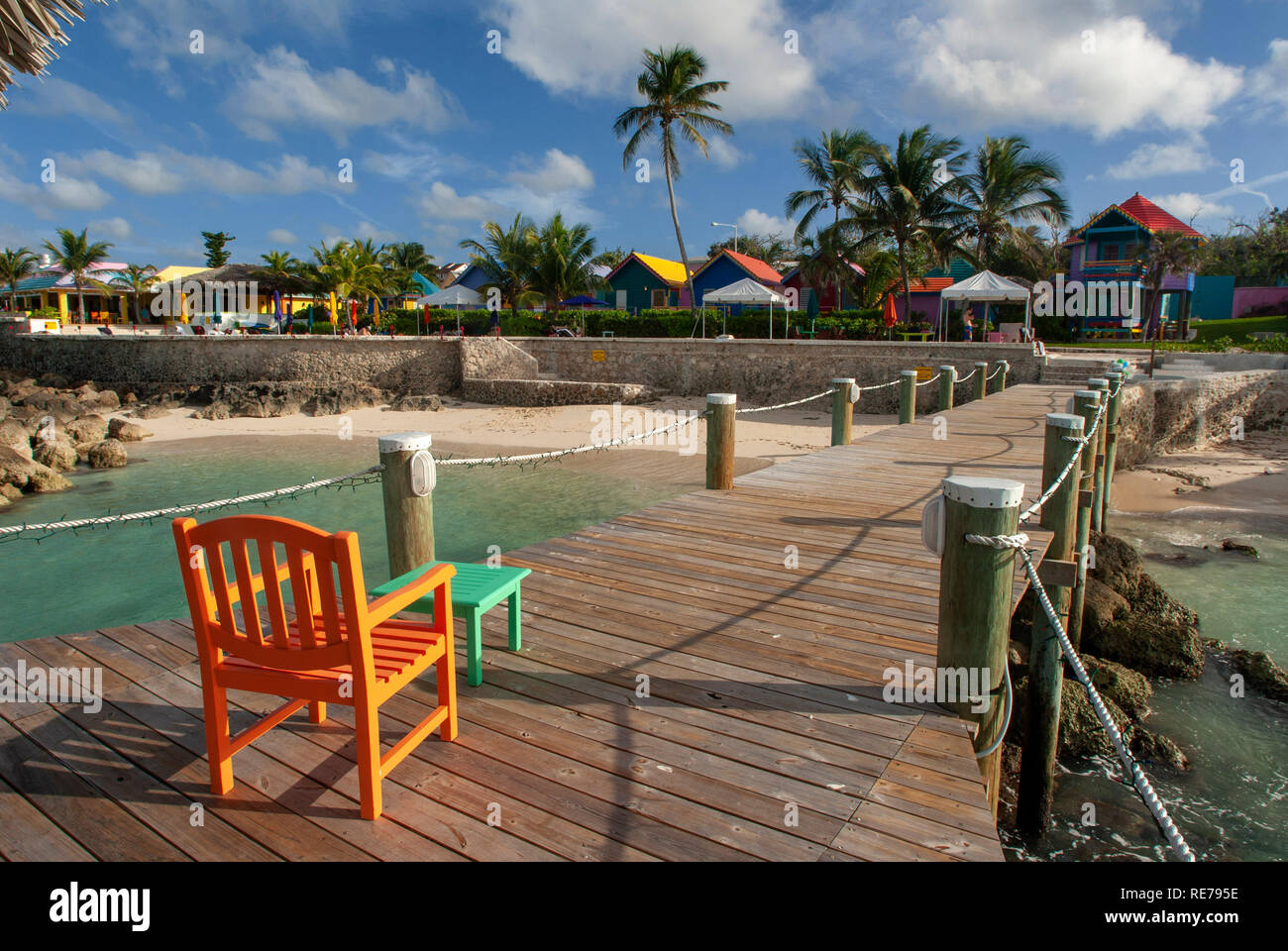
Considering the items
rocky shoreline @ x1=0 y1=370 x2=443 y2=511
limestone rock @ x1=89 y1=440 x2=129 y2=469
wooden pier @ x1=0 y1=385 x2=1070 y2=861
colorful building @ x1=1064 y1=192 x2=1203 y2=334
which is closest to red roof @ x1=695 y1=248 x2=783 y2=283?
colorful building @ x1=1064 y1=192 x2=1203 y2=334

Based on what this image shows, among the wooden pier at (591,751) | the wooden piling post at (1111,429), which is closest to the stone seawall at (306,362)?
the wooden piling post at (1111,429)

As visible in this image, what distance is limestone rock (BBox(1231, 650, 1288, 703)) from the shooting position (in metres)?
7.27

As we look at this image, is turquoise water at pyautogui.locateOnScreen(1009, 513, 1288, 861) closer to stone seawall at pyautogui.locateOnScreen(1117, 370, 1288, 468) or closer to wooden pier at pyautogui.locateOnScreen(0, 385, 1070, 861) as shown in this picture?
wooden pier at pyautogui.locateOnScreen(0, 385, 1070, 861)

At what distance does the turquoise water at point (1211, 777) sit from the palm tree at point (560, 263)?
1174 inches

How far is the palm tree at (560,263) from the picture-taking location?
35.7 meters

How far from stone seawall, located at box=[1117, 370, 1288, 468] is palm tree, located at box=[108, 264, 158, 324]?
171 ft

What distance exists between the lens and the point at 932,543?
3.24 metres

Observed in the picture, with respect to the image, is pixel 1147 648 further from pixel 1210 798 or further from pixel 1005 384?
pixel 1005 384

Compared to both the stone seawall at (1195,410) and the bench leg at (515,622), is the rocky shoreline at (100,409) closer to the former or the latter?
the bench leg at (515,622)
